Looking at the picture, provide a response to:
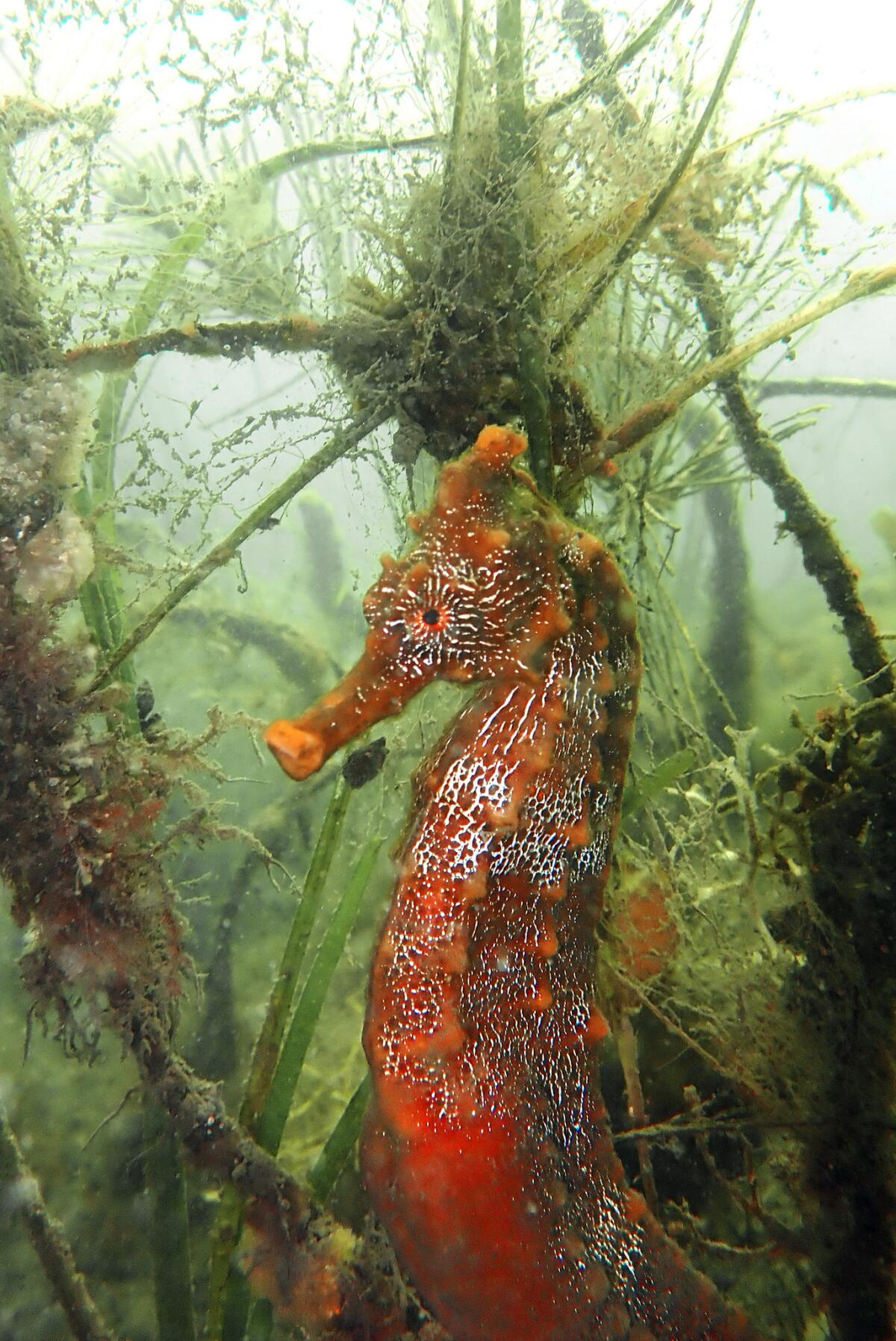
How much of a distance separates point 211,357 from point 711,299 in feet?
5.84

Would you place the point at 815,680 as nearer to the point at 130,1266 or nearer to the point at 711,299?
the point at 711,299

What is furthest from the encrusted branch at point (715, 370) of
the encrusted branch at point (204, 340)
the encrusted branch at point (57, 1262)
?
the encrusted branch at point (57, 1262)

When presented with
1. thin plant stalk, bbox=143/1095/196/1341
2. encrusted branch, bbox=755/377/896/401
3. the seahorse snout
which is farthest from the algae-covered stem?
encrusted branch, bbox=755/377/896/401

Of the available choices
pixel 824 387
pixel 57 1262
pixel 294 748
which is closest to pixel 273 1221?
pixel 57 1262

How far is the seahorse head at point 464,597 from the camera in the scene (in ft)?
5.18

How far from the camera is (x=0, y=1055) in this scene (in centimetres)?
349

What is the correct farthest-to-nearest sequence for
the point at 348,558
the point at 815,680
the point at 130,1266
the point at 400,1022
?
the point at 348,558 < the point at 815,680 < the point at 130,1266 < the point at 400,1022

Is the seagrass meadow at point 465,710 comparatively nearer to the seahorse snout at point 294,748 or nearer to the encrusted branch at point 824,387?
the seahorse snout at point 294,748

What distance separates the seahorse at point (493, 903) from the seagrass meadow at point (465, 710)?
1 cm

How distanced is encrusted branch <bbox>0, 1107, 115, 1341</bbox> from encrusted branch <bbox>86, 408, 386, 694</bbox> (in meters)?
1.85

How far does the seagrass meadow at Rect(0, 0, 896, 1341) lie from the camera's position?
1691mm

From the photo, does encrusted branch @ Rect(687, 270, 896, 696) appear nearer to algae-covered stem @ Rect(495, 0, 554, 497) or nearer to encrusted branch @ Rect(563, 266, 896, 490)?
encrusted branch @ Rect(563, 266, 896, 490)

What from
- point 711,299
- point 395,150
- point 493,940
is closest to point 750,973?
point 493,940

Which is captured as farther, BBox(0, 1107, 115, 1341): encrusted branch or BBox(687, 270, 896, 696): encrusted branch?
BBox(687, 270, 896, 696): encrusted branch
